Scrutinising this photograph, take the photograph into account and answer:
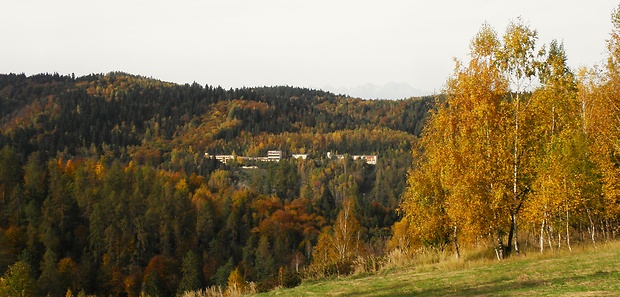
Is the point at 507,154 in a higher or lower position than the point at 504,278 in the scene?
higher

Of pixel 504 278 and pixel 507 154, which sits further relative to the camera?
pixel 507 154

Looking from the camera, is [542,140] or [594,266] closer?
[594,266]

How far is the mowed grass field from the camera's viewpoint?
1627 cm

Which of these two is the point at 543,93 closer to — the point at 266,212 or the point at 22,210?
the point at 22,210

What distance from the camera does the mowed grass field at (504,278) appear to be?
53.4 ft

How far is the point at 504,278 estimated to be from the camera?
19188 millimetres

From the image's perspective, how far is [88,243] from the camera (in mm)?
107438

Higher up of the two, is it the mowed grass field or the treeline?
the treeline

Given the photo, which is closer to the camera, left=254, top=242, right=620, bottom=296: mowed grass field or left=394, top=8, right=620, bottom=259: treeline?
left=254, top=242, right=620, bottom=296: mowed grass field

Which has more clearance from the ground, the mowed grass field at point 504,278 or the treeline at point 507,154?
the treeline at point 507,154

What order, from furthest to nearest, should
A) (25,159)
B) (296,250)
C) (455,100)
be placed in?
(25,159), (296,250), (455,100)

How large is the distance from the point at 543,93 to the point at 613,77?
7.75m

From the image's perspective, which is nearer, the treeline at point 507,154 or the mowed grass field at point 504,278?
the mowed grass field at point 504,278

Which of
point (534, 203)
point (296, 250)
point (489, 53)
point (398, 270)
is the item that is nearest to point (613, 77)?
point (489, 53)
